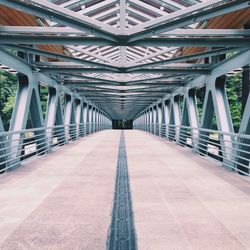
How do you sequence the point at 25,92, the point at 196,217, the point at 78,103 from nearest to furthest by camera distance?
the point at 196,217 → the point at 25,92 → the point at 78,103

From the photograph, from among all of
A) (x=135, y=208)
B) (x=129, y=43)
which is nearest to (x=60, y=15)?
(x=129, y=43)

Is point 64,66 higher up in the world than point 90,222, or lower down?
higher up

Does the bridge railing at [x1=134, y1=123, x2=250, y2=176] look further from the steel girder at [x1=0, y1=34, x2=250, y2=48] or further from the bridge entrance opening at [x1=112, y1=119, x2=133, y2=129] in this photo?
the bridge entrance opening at [x1=112, y1=119, x2=133, y2=129]

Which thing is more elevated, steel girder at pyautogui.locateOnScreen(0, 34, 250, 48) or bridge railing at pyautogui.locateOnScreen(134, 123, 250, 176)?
steel girder at pyautogui.locateOnScreen(0, 34, 250, 48)

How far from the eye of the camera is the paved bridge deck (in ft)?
13.9

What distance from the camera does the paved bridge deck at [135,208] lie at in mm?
4242

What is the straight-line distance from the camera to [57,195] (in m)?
6.59

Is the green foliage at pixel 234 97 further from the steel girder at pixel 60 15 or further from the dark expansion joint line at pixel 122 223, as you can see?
the dark expansion joint line at pixel 122 223

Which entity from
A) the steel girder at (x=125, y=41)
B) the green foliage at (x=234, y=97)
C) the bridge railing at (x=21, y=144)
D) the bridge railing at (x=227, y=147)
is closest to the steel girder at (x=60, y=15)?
the steel girder at (x=125, y=41)

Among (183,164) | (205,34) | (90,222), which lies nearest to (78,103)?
(183,164)

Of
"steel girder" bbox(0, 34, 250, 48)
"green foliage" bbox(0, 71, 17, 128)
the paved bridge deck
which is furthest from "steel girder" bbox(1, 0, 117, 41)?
"green foliage" bbox(0, 71, 17, 128)

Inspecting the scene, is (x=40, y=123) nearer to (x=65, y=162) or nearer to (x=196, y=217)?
(x=65, y=162)

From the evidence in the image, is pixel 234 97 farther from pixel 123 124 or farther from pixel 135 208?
pixel 123 124

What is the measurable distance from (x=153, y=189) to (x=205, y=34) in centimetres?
410
